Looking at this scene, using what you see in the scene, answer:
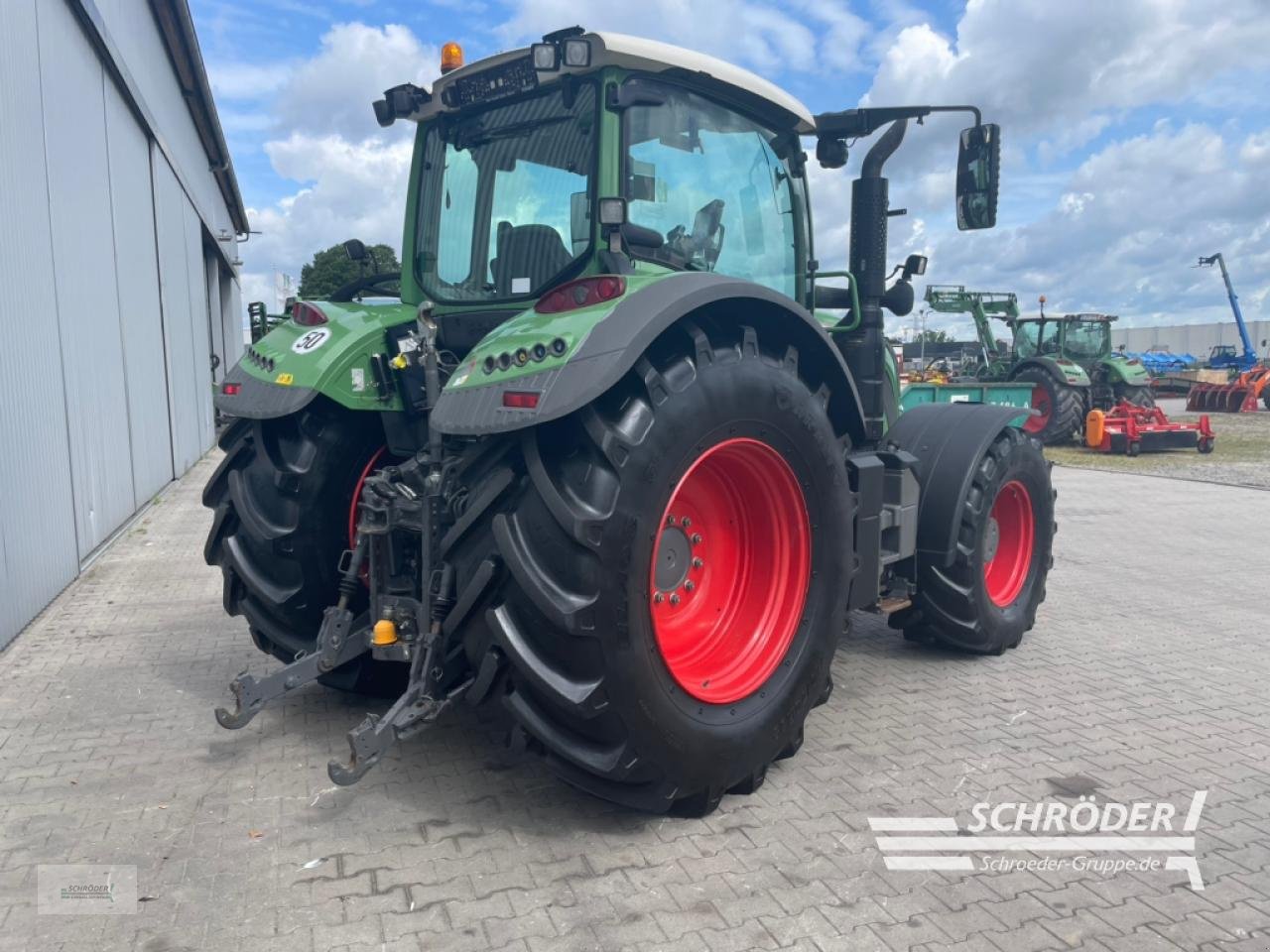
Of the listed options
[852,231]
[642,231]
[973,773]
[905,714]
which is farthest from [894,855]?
[852,231]

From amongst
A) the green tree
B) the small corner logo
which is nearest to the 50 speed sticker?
the small corner logo

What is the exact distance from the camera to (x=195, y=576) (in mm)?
6691

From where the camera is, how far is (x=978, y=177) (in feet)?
14.2

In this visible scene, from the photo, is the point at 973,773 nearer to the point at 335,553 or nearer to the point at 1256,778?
the point at 1256,778

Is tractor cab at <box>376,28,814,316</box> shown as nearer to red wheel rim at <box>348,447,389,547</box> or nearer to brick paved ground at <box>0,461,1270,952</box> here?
red wheel rim at <box>348,447,389,547</box>

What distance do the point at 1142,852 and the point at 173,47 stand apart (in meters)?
15.7

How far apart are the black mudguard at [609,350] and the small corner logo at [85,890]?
61.3 inches

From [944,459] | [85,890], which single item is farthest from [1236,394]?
[85,890]

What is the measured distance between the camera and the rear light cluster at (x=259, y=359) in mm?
3678

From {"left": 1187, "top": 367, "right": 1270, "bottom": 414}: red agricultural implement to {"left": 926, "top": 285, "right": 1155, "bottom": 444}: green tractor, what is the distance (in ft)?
26.6

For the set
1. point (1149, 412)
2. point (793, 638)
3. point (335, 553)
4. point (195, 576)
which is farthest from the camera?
point (1149, 412)

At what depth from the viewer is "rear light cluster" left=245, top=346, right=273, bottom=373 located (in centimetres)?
368

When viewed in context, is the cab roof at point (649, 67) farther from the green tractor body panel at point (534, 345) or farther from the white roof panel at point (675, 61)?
the green tractor body panel at point (534, 345)

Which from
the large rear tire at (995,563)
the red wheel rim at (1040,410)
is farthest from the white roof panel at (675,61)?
the red wheel rim at (1040,410)
